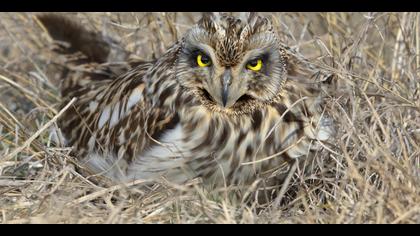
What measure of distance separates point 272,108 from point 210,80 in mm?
354

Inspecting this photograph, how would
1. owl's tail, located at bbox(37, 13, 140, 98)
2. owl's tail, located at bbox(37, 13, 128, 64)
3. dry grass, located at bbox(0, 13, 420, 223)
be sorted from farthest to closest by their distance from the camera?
1. owl's tail, located at bbox(37, 13, 128, 64)
2. owl's tail, located at bbox(37, 13, 140, 98)
3. dry grass, located at bbox(0, 13, 420, 223)

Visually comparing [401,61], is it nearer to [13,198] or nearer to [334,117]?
[334,117]

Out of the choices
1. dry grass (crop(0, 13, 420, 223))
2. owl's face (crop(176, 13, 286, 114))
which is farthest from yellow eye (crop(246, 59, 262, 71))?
dry grass (crop(0, 13, 420, 223))

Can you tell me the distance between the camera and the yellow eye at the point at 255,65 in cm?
329

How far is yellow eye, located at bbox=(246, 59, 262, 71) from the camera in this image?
3293mm

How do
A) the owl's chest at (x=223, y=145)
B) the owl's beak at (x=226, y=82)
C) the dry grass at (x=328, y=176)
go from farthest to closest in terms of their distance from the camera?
1. the owl's chest at (x=223, y=145)
2. the owl's beak at (x=226, y=82)
3. the dry grass at (x=328, y=176)

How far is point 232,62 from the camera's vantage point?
323 cm

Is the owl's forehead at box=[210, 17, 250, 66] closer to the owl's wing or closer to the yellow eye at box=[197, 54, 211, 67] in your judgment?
the yellow eye at box=[197, 54, 211, 67]

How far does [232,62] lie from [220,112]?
325mm

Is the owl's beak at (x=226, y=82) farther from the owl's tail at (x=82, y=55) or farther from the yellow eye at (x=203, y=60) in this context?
the owl's tail at (x=82, y=55)

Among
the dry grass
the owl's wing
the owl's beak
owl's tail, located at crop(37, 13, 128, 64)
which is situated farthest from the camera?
owl's tail, located at crop(37, 13, 128, 64)

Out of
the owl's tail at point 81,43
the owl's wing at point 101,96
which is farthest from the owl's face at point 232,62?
the owl's tail at point 81,43

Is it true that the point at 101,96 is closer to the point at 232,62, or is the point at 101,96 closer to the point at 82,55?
the point at 82,55

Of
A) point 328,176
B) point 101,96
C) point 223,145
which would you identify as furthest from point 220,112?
point 101,96
